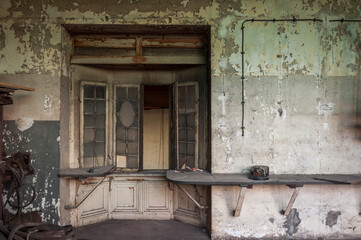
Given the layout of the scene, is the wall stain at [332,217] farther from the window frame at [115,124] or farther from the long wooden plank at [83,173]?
the long wooden plank at [83,173]

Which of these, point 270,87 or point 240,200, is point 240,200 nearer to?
point 240,200

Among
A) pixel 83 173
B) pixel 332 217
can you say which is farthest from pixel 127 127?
pixel 332 217

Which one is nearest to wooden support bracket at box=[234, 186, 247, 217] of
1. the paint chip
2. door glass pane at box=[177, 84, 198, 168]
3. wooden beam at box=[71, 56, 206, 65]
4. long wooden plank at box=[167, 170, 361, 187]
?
long wooden plank at box=[167, 170, 361, 187]

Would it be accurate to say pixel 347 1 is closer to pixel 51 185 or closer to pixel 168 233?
pixel 168 233

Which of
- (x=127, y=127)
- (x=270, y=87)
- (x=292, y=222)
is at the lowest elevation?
(x=292, y=222)

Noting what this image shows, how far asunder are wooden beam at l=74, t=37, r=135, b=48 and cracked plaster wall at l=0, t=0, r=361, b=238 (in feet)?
1.43

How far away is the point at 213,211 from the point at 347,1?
339 cm

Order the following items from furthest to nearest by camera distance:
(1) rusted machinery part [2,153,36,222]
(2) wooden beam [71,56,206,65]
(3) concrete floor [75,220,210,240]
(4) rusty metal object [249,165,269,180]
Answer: (2) wooden beam [71,56,206,65]
(3) concrete floor [75,220,210,240]
(4) rusty metal object [249,165,269,180]
(1) rusted machinery part [2,153,36,222]

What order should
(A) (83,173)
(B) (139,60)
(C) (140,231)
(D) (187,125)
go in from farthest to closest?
1. (D) (187,125)
2. (B) (139,60)
3. (C) (140,231)
4. (A) (83,173)

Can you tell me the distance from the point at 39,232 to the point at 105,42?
2.71 metres

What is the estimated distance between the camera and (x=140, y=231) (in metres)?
4.07

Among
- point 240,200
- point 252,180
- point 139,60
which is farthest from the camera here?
point 139,60

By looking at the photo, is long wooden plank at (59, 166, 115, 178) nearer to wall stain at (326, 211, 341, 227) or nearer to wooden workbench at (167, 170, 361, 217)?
wooden workbench at (167, 170, 361, 217)

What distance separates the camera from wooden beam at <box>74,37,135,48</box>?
4.23 m
